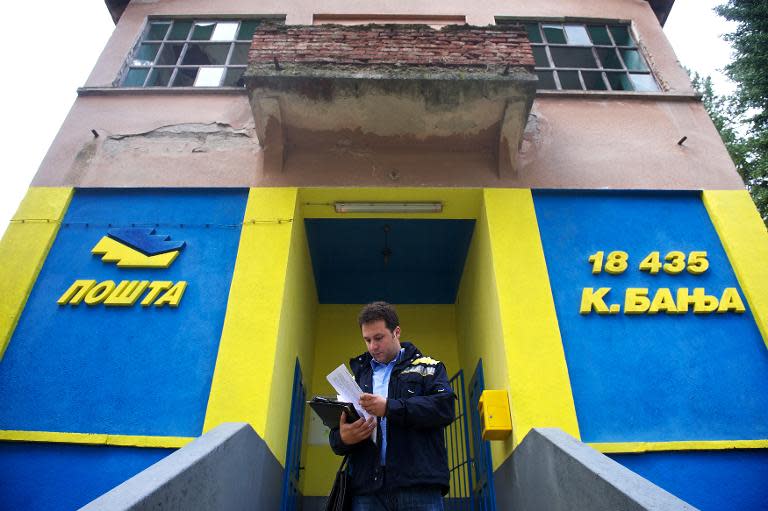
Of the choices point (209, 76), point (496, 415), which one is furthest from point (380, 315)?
point (209, 76)

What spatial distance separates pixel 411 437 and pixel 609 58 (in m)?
7.72

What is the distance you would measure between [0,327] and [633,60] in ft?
32.0

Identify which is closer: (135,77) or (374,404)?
(374,404)

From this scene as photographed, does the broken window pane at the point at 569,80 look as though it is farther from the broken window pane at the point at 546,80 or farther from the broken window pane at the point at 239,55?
the broken window pane at the point at 239,55

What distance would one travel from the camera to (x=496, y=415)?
14.5 ft

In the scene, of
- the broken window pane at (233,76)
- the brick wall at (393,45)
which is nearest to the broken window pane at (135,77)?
the broken window pane at (233,76)

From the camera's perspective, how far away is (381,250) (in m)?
7.18

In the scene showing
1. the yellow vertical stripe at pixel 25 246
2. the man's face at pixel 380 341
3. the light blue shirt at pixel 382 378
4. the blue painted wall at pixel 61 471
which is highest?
the yellow vertical stripe at pixel 25 246

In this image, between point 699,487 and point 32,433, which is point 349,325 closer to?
point 32,433

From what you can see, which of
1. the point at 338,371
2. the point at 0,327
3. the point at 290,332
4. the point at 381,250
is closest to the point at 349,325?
the point at 381,250

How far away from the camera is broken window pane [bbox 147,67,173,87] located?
7.65 metres

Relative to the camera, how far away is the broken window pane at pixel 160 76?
301 inches

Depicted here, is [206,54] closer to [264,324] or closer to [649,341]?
[264,324]

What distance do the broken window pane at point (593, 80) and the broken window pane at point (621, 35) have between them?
1.09 m
